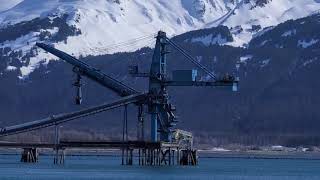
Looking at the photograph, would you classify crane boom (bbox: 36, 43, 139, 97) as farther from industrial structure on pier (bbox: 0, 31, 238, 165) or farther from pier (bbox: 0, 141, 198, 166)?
pier (bbox: 0, 141, 198, 166)

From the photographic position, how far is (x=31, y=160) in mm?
193000

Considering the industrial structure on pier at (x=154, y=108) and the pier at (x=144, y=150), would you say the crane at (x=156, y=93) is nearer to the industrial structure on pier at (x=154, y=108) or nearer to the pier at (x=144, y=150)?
the industrial structure on pier at (x=154, y=108)

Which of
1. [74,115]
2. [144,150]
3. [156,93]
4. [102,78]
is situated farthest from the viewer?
[102,78]

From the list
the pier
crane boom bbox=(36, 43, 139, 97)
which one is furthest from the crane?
the pier

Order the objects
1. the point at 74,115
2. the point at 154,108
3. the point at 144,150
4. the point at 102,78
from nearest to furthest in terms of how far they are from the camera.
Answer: the point at 154,108, the point at 144,150, the point at 74,115, the point at 102,78

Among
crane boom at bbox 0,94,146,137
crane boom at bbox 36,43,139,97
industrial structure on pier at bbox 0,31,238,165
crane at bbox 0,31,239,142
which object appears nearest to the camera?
crane at bbox 0,31,239,142

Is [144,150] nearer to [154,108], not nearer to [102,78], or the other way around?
[154,108]

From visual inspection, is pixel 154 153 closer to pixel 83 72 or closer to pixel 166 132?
pixel 166 132

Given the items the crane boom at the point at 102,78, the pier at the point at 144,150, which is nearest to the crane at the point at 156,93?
the crane boom at the point at 102,78

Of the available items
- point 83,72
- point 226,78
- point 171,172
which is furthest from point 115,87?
point 171,172

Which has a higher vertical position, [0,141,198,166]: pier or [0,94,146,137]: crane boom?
[0,94,146,137]: crane boom

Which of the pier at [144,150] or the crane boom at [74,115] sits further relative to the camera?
the crane boom at [74,115]

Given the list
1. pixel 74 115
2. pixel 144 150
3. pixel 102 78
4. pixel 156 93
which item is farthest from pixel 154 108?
pixel 74 115

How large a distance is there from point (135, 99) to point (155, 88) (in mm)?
3041
